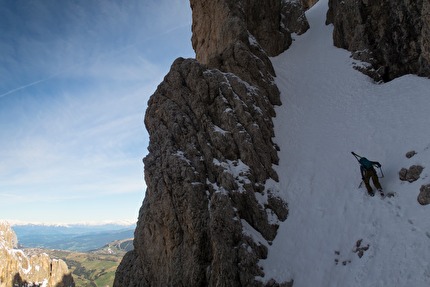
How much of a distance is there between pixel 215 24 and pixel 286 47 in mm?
12260

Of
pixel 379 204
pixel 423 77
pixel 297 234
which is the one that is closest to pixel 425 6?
pixel 423 77

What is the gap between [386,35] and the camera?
34.0m

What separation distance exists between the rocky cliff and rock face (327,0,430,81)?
96502 mm

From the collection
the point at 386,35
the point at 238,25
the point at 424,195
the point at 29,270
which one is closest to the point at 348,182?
the point at 424,195

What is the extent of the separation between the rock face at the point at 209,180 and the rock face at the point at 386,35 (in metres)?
13.0

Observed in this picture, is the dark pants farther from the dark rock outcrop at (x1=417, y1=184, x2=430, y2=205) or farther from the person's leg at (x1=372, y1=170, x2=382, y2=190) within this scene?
the dark rock outcrop at (x1=417, y1=184, x2=430, y2=205)

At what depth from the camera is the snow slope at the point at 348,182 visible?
1546 cm

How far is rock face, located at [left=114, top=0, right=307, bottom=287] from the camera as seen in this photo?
19.0 meters

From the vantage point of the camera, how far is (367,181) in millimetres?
19328

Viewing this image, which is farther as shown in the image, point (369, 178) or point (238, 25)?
point (238, 25)

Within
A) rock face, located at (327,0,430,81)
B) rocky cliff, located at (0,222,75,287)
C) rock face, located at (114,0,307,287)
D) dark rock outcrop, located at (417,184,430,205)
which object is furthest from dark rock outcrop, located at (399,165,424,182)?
rocky cliff, located at (0,222,75,287)

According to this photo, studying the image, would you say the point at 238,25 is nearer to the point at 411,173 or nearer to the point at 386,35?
the point at 386,35

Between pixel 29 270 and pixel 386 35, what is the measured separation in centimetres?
10730

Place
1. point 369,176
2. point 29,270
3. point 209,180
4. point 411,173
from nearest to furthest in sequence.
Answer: point 411,173, point 369,176, point 209,180, point 29,270
